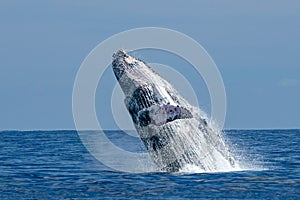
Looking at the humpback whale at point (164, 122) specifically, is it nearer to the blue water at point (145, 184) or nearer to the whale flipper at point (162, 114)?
the whale flipper at point (162, 114)

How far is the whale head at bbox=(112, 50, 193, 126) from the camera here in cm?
2023

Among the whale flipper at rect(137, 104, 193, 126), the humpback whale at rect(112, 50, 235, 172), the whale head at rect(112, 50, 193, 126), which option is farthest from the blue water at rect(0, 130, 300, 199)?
the whale head at rect(112, 50, 193, 126)

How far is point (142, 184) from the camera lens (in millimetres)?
19094

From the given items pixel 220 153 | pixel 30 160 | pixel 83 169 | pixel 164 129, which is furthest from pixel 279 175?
pixel 30 160

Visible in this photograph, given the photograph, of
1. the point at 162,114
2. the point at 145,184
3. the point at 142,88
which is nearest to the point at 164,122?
the point at 162,114

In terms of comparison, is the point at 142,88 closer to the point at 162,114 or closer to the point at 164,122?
the point at 162,114

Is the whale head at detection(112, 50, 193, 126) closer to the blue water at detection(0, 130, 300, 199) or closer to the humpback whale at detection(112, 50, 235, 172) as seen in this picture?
the humpback whale at detection(112, 50, 235, 172)

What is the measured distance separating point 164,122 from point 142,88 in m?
0.92

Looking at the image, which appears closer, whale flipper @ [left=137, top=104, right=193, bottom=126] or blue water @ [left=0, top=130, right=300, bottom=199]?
blue water @ [left=0, top=130, right=300, bottom=199]

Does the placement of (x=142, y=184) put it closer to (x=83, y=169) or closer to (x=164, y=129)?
(x=164, y=129)

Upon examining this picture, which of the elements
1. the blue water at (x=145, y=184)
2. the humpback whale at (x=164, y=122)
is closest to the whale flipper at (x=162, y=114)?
the humpback whale at (x=164, y=122)

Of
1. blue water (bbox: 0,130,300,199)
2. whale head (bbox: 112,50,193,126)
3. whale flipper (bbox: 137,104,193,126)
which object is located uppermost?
whale head (bbox: 112,50,193,126)

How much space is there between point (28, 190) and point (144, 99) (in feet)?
11.8

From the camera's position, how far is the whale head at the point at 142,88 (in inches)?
797
